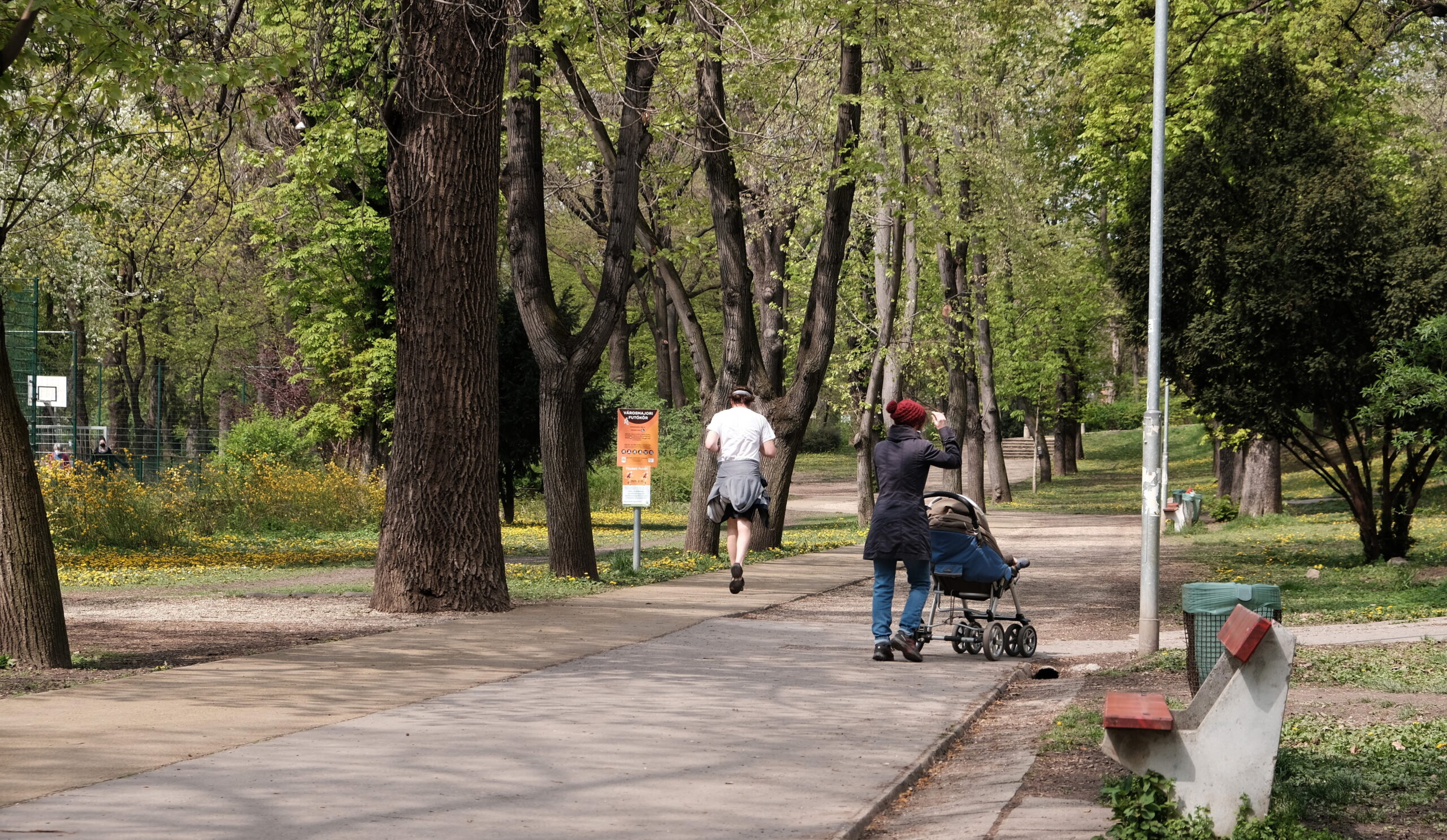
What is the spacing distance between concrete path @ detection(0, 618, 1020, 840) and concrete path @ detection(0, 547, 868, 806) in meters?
0.28

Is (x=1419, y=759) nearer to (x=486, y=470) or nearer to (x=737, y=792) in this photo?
(x=737, y=792)

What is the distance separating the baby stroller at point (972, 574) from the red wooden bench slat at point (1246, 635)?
5.82 m

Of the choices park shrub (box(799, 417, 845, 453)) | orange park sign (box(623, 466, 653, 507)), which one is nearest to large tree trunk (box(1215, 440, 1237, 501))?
orange park sign (box(623, 466, 653, 507))

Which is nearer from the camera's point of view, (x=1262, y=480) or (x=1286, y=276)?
(x=1286, y=276)

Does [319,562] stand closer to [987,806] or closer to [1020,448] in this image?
[987,806]

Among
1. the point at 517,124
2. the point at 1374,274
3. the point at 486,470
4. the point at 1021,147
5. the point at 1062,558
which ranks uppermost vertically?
the point at 1021,147

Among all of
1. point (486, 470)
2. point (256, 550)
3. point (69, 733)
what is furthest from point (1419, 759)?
point (256, 550)

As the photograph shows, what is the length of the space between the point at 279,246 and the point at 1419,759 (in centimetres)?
3358

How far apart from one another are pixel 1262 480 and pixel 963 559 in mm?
24252

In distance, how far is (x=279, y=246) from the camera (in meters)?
36.6

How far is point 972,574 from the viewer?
38.9ft

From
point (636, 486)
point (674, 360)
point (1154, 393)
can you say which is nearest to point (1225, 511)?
point (636, 486)

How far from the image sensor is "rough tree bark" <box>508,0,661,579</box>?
18.0 metres

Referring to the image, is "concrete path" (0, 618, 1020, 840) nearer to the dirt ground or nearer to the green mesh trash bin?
the green mesh trash bin
